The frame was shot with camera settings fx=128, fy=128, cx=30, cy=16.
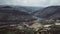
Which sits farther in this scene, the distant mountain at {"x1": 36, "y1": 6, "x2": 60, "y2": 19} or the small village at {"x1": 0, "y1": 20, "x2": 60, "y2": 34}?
the distant mountain at {"x1": 36, "y1": 6, "x2": 60, "y2": 19}

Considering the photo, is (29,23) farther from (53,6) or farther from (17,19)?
(53,6)

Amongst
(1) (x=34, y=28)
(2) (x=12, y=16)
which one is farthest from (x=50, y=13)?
A: (2) (x=12, y=16)

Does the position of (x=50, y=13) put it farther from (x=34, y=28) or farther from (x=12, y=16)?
(x=12, y=16)

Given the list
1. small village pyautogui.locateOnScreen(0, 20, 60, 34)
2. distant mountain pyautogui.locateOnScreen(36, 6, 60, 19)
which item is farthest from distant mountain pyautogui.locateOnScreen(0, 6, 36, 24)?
distant mountain pyautogui.locateOnScreen(36, 6, 60, 19)

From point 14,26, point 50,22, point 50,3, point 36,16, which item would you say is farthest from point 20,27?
point 50,3

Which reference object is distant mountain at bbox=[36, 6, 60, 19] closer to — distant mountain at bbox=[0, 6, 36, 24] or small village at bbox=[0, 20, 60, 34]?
small village at bbox=[0, 20, 60, 34]

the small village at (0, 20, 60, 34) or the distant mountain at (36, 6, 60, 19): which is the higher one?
the distant mountain at (36, 6, 60, 19)
